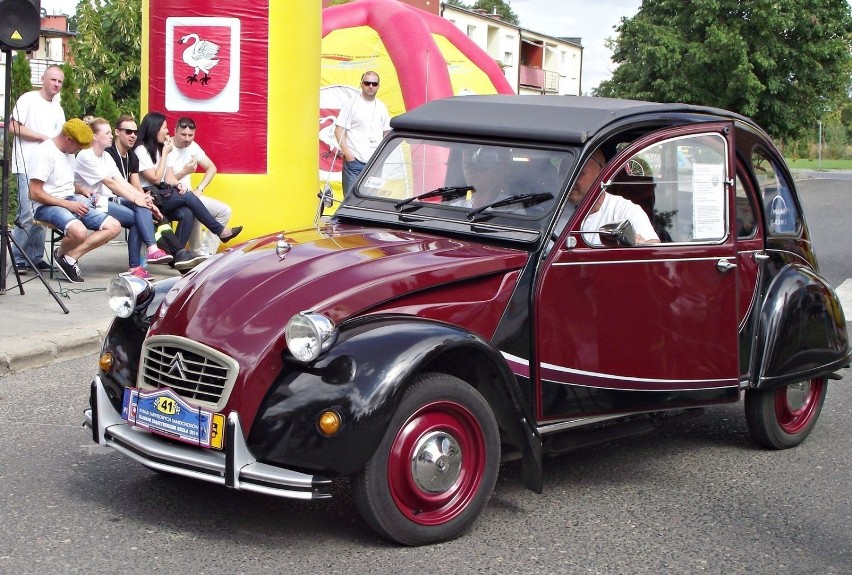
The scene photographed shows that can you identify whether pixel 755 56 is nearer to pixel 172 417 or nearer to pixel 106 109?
pixel 106 109

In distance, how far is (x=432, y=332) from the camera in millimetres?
4496

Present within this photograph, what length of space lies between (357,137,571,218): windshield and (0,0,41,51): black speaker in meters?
5.05

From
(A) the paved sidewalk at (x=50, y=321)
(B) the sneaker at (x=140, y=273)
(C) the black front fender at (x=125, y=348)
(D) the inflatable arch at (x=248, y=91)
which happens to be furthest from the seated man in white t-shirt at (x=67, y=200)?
(C) the black front fender at (x=125, y=348)

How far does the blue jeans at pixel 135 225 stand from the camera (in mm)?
11023

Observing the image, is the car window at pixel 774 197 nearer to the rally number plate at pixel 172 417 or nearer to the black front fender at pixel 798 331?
the black front fender at pixel 798 331

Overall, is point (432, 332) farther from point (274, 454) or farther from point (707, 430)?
point (707, 430)

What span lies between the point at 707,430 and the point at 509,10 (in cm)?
10604

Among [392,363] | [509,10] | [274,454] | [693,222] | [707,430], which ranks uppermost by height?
[509,10]

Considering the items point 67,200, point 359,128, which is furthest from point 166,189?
point 359,128

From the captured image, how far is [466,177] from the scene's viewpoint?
5590 millimetres

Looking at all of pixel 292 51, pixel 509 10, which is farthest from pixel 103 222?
pixel 509 10

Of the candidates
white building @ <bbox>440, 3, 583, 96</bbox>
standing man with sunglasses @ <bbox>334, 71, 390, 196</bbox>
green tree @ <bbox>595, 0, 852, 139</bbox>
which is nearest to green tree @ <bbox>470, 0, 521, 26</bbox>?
white building @ <bbox>440, 3, 583, 96</bbox>

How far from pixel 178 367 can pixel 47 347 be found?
3857 mm

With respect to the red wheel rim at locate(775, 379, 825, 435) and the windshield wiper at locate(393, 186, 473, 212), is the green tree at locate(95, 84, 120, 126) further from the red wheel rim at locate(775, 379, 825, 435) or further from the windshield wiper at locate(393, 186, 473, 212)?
the red wheel rim at locate(775, 379, 825, 435)
